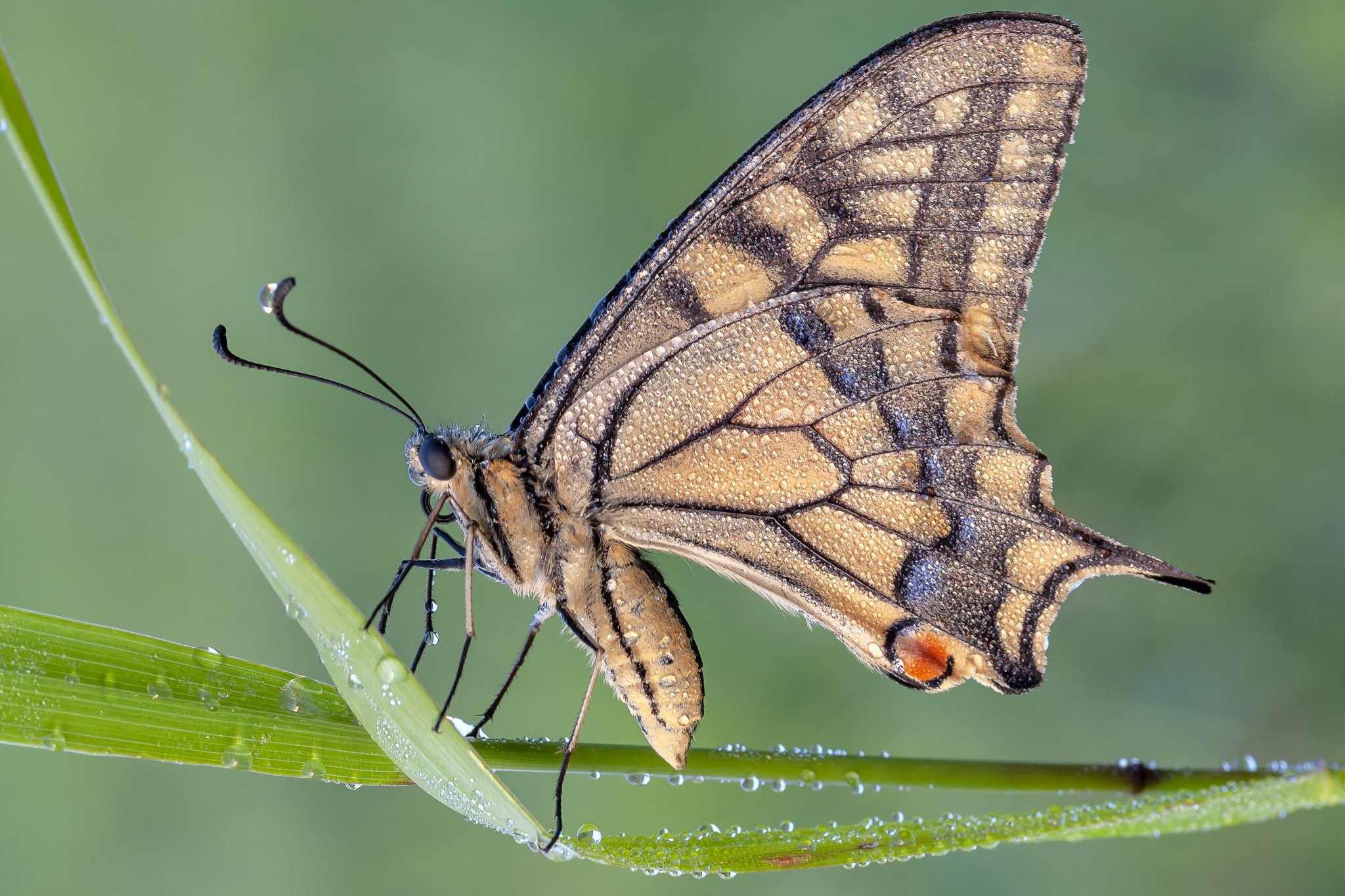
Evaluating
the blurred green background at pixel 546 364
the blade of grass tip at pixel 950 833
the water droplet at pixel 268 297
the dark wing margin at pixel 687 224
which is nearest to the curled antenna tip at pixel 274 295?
the water droplet at pixel 268 297

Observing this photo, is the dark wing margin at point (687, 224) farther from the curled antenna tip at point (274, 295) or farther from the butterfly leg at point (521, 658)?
the curled antenna tip at point (274, 295)

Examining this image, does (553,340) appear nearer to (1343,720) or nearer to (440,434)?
(440,434)

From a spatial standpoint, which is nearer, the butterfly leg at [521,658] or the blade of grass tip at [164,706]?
the blade of grass tip at [164,706]

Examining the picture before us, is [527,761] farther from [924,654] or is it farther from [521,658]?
[924,654]

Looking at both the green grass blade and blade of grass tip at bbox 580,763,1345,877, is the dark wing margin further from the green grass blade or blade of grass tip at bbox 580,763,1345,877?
blade of grass tip at bbox 580,763,1345,877

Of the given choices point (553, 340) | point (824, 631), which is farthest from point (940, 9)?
point (824, 631)

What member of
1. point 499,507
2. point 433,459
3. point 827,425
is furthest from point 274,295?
point 827,425
